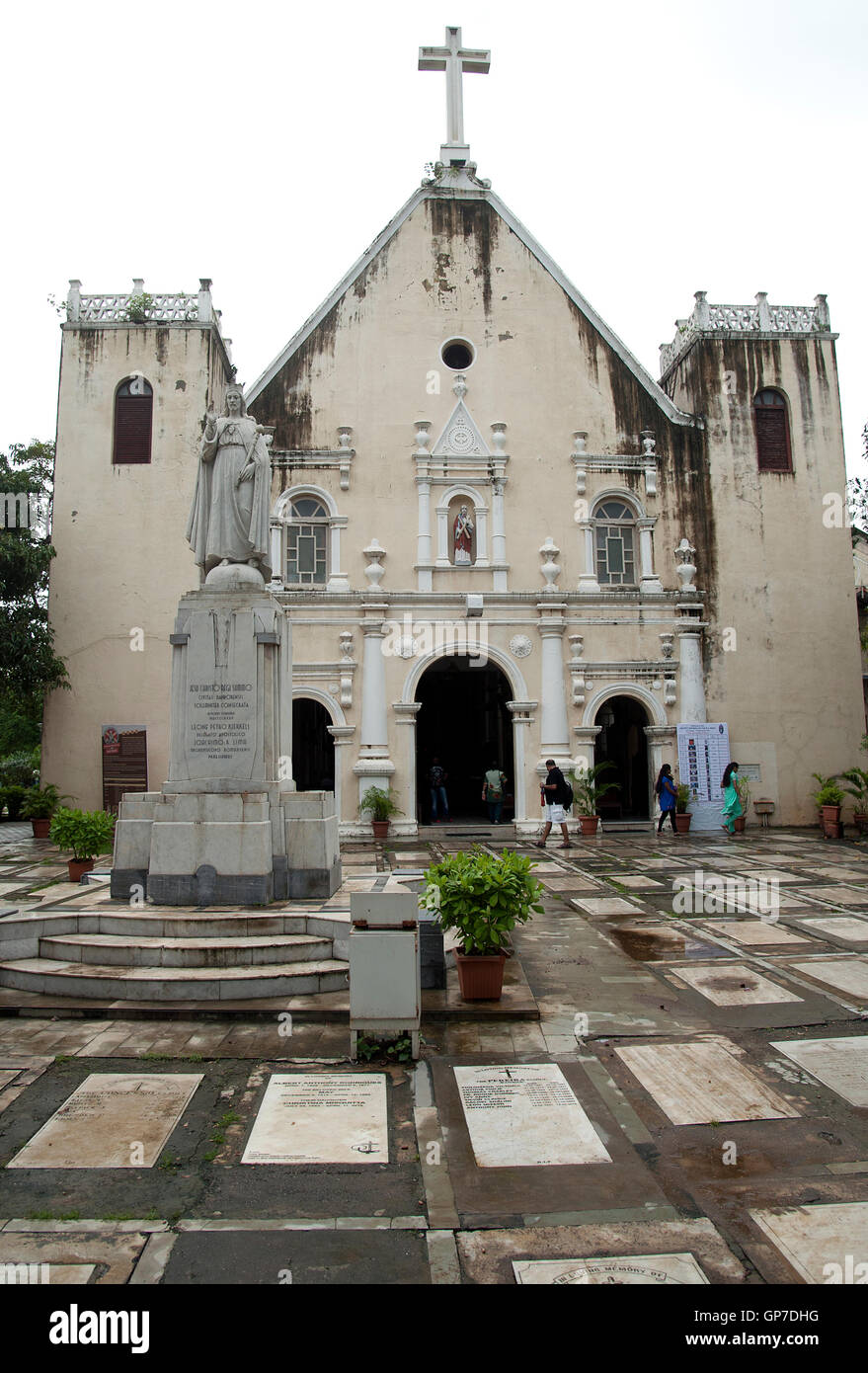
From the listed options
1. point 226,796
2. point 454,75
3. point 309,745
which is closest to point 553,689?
point 309,745

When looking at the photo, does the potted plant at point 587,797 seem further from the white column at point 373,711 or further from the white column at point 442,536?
the white column at point 442,536

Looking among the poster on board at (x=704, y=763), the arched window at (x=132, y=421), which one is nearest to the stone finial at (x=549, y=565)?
the poster on board at (x=704, y=763)

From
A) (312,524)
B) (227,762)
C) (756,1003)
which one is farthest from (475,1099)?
(312,524)

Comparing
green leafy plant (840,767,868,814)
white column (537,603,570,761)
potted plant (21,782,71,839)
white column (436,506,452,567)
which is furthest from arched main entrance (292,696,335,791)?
green leafy plant (840,767,868,814)

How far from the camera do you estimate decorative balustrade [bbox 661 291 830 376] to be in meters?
19.5

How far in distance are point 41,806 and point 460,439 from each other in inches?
449

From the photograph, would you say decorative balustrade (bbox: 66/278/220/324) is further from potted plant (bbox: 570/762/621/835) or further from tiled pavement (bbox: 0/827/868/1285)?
tiled pavement (bbox: 0/827/868/1285)

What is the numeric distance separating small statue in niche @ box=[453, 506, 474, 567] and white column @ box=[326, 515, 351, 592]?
7.88 ft

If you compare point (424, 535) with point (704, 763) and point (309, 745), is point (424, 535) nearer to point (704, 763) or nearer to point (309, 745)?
point (309, 745)

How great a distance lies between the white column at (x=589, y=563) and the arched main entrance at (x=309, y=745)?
278 inches
